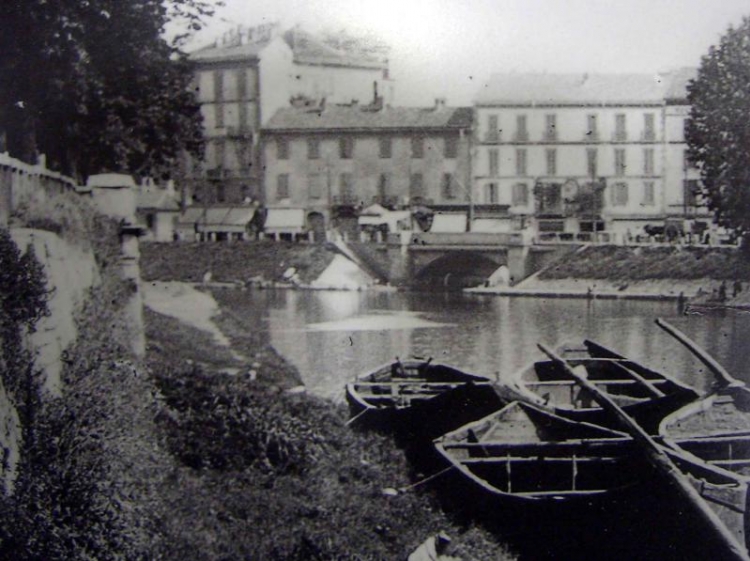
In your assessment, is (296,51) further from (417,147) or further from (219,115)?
(417,147)

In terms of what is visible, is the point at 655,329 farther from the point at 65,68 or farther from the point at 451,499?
the point at 65,68

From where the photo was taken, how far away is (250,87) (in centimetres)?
575

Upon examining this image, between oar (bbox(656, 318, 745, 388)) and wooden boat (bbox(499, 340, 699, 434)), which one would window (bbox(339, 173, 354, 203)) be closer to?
wooden boat (bbox(499, 340, 699, 434))

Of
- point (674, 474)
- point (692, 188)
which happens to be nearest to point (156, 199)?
point (692, 188)

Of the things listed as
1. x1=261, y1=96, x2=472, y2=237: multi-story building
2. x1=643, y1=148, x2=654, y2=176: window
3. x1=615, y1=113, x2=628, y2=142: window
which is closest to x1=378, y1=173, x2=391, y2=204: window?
x1=261, y1=96, x2=472, y2=237: multi-story building

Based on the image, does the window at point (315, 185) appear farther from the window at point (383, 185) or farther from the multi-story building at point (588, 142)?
the multi-story building at point (588, 142)

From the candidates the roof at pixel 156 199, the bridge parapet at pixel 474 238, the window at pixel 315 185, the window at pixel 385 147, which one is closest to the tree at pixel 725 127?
the bridge parapet at pixel 474 238

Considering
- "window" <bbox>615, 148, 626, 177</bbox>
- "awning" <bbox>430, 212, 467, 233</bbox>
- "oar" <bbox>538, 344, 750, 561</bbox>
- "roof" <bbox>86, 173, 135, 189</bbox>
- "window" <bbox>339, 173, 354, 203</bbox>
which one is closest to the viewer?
"oar" <bbox>538, 344, 750, 561</bbox>

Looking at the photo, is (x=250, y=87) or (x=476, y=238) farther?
(x=476, y=238)

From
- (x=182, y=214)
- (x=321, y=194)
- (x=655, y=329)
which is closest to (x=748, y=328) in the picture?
(x=655, y=329)

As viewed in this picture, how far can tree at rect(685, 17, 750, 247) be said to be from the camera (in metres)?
4.36

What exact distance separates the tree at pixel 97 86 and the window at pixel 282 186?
2.20 feet

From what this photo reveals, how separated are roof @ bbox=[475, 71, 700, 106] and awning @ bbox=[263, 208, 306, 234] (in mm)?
1637

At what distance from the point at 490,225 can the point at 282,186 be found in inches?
56.9
